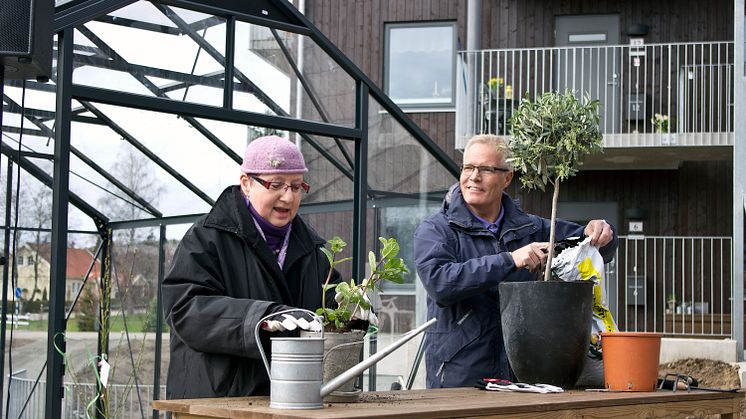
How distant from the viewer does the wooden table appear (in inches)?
92.1

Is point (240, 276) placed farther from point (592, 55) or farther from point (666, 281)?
point (592, 55)

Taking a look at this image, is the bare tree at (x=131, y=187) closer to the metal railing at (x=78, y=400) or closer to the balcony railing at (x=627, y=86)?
the metal railing at (x=78, y=400)

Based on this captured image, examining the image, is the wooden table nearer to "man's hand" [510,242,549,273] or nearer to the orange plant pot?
the orange plant pot

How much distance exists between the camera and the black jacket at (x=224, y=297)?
2.79 m

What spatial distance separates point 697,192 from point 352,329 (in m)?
11.6

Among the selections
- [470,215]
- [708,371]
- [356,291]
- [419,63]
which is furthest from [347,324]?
[419,63]

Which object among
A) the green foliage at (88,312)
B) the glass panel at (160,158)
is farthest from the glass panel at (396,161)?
the green foliage at (88,312)

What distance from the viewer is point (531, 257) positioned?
336 cm

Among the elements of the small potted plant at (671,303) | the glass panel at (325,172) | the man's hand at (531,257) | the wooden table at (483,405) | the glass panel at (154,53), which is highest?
the glass panel at (154,53)

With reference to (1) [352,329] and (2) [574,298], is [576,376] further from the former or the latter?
(1) [352,329]

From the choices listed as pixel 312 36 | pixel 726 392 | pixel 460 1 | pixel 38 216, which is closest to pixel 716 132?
pixel 460 1

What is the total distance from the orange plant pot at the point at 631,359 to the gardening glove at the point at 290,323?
0.98 meters

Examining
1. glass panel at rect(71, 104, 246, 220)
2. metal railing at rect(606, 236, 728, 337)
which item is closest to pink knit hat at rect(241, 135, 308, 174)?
glass panel at rect(71, 104, 246, 220)

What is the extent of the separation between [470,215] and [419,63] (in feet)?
34.8
